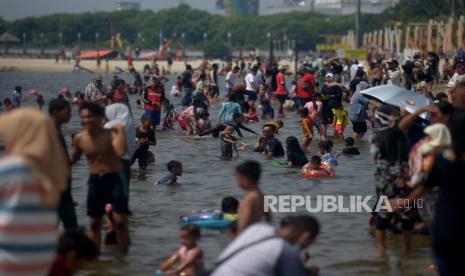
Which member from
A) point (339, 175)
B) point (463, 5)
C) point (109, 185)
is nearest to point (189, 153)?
point (339, 175)

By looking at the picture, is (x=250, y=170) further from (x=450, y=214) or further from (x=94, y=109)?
(x=94, y=109)

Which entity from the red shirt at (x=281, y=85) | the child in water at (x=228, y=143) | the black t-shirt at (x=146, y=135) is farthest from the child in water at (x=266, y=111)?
the black t-shirt at (x=146, y=135)

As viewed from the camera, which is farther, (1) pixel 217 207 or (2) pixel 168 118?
(2) pixel 168 118

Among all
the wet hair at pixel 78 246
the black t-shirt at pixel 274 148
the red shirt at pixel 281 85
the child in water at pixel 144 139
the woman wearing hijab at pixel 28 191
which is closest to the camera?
the woman wearing hijab at pixel 28 191

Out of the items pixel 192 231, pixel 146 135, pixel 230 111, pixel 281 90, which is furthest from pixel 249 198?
pixel 281 90

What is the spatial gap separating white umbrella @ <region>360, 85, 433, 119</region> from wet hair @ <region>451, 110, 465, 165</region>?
5122mm

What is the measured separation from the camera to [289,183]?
1691 cm

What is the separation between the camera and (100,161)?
1069cm

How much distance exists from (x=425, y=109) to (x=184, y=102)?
80.6ft

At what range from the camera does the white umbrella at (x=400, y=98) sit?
12.6 metres

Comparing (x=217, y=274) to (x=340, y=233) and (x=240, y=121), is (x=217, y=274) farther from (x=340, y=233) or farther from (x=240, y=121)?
(x=240, y=121)

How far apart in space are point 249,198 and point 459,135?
1.70 m

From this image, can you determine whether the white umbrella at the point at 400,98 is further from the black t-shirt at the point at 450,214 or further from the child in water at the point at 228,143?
the child in water at the point at 228,143

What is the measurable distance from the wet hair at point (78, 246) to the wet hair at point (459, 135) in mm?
2360
